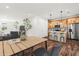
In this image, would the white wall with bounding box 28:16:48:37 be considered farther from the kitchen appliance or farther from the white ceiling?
the kitchen appliance

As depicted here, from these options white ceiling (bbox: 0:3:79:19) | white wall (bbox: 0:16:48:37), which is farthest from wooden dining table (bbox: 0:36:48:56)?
white ceiling (bbox: 0:3:79:19)

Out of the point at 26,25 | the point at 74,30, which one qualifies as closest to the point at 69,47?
the point at 74,30

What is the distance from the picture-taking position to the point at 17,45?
2.05 meters

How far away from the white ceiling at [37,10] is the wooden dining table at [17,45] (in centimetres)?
42

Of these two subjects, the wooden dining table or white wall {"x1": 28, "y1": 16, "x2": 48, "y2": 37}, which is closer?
the wooden dining table

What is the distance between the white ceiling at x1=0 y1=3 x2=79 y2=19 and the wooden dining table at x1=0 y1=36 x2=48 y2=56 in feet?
1.39

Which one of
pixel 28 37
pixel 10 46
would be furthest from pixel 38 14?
pixel 10 46

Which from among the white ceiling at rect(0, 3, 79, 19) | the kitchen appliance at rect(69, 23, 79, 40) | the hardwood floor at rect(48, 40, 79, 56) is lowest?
the hardwood floor at rect(48, 40, 79, 56)

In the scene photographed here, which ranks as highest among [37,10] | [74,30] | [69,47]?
[37,10]

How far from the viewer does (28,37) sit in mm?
2102

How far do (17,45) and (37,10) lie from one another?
70cm

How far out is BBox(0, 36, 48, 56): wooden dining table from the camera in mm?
1979

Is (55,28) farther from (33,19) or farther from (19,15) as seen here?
(19,15)

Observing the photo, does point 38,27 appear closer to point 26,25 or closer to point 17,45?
point 26,25
